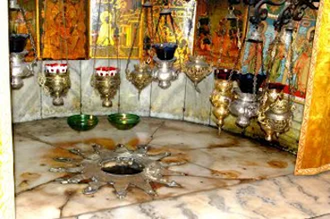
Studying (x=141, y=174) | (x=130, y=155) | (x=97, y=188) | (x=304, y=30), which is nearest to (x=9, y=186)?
(x=97, y=188)

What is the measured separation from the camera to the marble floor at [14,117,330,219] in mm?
3576

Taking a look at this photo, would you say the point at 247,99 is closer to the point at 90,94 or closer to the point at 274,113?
the point at 274,113

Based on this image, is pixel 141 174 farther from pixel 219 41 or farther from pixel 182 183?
pixel 219 41

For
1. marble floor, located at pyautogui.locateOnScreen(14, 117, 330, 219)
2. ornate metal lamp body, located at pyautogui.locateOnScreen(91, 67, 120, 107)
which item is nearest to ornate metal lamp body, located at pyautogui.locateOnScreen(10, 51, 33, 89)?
ornate metal lamp body, located at pyautogui.locateOnScreen(91, 67, 120, 107)

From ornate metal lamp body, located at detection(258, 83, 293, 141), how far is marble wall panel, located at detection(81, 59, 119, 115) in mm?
2951

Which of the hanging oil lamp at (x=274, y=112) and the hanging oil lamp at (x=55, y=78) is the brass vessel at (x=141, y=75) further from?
the hanging oil lamp at (x=274, y=112)

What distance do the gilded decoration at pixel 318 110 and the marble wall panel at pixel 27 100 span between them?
12.0 feet

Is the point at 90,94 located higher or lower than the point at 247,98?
lower

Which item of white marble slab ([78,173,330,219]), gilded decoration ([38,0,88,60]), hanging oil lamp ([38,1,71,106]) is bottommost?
white marble slab ([78,173,330,219])

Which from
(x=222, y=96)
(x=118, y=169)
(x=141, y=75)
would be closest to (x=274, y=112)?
(x=222, y=96)

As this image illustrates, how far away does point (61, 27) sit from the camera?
572 centimetres

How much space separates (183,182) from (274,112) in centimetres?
116

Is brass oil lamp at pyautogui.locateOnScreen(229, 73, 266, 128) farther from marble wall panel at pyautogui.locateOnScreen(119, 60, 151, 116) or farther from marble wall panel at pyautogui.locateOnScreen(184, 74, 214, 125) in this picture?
marble wall panel at pyautogui.locateOnScreen(119, 60, 151, 116)

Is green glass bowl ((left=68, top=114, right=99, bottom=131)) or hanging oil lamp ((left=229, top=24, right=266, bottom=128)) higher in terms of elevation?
hanging oil lamp ((left=229, top=24, right=266, bottom=128))
